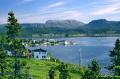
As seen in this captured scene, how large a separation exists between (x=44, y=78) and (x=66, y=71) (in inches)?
1205

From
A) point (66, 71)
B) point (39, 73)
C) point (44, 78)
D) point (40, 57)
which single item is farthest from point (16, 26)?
point (40, 57)

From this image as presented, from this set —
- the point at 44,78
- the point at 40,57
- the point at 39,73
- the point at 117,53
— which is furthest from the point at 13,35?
the point at 40,57

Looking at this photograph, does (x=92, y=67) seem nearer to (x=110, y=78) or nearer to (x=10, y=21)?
(x=110, y=78)

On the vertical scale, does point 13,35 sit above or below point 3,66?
above

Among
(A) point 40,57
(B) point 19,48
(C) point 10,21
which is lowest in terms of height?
(A) point 40,57

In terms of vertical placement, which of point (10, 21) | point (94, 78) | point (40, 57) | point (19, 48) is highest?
point (10, 21)

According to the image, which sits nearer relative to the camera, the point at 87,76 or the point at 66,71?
the point at 87,76

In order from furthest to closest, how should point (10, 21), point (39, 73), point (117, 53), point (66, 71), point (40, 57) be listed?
point (40, 57)
point (39, 73)
point (117, 53)
point (66, 71)
point (10, 21)

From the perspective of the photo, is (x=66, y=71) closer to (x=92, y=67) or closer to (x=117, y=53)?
(x=92, y=67)

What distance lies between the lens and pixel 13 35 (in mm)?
50656

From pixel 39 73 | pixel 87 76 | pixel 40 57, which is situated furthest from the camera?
pixel 40 57

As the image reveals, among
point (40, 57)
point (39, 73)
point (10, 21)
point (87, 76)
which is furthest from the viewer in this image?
point (40, 57)

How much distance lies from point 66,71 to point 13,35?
33.3 feet

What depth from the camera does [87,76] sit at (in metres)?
47.9
